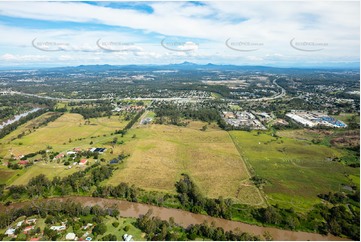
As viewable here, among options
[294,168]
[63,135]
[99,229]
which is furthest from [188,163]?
[63,135]

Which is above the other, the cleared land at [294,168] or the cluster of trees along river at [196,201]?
the cleared land at [294,168]

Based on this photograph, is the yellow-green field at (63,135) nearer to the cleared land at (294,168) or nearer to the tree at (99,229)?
the tree at (99,229)

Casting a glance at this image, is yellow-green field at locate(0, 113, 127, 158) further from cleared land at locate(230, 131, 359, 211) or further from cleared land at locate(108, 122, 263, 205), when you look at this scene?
cleared land at locate(230, 131, 359, 211)

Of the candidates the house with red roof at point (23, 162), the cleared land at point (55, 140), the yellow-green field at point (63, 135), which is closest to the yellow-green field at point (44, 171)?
the cleared land at point (55, 140)

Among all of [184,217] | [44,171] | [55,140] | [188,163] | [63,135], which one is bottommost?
[184,217]

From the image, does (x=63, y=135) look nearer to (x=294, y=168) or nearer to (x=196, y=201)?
(x=196, y=201)

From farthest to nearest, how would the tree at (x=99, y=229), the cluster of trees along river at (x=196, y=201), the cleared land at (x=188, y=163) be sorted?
the cleared land at (x=188, y=163), the cluster of trees along river at (x=196, y=201), the tree at (x=99, y=229)

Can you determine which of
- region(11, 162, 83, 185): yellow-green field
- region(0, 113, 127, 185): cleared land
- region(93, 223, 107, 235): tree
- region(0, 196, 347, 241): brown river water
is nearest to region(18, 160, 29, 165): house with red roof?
region(0, 113, 127, 185): cleared land
